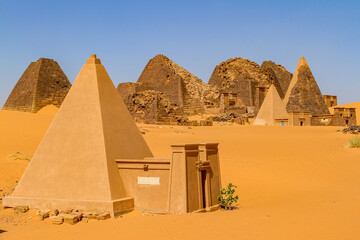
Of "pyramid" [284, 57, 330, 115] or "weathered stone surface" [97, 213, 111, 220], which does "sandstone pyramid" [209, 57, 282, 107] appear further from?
"weathered stone surface" [97, 213, 111, 220]

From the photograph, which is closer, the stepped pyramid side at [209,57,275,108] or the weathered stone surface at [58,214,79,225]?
the weathered stone surface at [58,214,79,225]

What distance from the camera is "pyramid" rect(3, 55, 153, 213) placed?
8281 millimetres

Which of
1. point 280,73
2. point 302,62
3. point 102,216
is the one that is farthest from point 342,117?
point 280,73

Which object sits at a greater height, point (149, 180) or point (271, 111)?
point (271, 111)

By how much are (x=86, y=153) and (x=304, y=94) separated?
30.3 m

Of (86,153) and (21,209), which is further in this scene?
(86,153)

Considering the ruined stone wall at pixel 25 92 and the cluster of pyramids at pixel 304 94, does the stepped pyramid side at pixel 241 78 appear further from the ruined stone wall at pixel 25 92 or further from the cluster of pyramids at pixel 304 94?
the ruined stone wall at pixel 25 92

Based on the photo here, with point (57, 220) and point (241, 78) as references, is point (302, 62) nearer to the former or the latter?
point (241, 78)

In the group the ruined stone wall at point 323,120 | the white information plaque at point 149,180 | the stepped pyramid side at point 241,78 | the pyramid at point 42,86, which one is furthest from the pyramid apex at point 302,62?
the white information plaque at point 149,180

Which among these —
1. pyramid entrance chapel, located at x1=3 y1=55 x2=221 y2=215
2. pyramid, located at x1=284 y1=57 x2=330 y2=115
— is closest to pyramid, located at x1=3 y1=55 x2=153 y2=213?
A: pyramid entrance chapel, located at x1=3 y1=55 x2=221 y2=215

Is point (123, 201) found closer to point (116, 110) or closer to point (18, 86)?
point (116, 110)

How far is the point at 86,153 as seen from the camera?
8648 millimetres

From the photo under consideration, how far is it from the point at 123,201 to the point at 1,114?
14738mm

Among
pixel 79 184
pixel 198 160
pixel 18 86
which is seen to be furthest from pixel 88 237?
pixel 18 86
